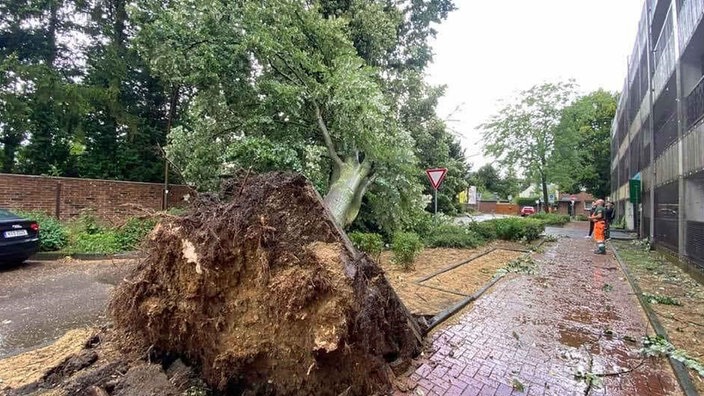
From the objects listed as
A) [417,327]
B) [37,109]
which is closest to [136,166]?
[37,109]

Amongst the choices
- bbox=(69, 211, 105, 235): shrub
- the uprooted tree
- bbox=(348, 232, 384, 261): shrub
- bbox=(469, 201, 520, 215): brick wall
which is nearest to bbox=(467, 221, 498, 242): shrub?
the uprooted tree

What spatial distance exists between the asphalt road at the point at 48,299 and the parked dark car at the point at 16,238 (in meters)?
0.32

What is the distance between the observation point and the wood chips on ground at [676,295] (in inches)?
146

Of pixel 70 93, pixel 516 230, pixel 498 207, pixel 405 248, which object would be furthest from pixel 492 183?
pixel 70 93

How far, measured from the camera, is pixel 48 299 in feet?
16.3

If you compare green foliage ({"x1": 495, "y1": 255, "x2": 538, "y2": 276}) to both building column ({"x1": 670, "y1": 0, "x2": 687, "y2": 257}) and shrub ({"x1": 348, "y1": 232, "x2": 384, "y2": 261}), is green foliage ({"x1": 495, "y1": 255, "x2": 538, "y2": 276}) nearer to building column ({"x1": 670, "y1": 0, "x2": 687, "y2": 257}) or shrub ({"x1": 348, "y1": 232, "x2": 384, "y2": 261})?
shrub ({"x1": 348, "y1": 232, "x2": 384, "y2": 261})

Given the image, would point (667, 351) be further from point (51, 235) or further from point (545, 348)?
point (51, 235)

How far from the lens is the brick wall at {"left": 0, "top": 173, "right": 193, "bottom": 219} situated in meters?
9.09

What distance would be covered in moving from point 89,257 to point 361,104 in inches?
300

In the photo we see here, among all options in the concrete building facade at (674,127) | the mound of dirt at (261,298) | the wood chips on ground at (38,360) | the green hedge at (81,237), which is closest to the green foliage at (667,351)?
the mound of dirt at (261,298)

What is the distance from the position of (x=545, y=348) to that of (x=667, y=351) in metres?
1.22

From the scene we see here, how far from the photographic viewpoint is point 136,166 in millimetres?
14188

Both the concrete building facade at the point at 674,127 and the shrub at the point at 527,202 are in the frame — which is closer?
the concrete building facade at the point at 674,127

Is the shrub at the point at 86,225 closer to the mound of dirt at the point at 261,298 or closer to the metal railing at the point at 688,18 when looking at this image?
the mound of dirt at the point at 261,298
